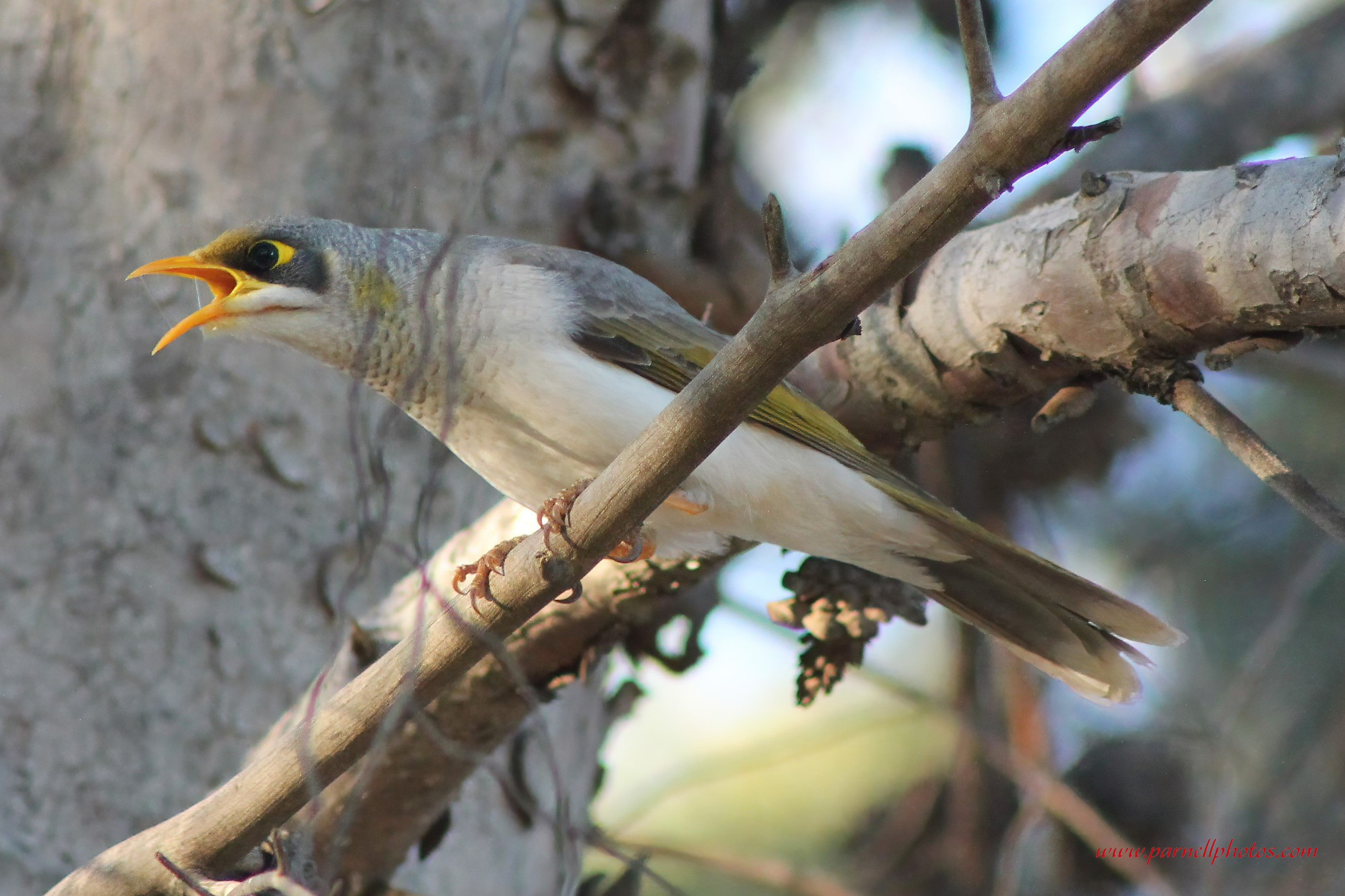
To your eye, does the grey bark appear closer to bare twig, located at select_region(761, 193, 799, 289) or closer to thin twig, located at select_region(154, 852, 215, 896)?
thin twig, located at select_region(154, 852, 215, 896)

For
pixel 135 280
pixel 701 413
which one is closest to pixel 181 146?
pixel 135 280

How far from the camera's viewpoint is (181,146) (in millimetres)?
3816

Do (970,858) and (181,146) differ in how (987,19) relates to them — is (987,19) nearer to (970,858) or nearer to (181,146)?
(181,146)

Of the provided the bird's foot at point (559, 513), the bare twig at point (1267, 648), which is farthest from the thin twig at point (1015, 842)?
the bird's foot at point (559, 513)

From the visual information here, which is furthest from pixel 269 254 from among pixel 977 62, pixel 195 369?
pixel 977 62

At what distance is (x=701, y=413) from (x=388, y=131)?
252cm

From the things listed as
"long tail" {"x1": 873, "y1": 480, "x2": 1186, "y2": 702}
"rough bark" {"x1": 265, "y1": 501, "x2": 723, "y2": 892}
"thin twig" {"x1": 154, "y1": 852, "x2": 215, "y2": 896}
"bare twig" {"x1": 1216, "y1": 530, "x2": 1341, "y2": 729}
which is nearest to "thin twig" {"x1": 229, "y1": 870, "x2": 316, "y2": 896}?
Result: "thin twig" {"x1": 154, "y1": 852, "x2": 215, "y2": 896}

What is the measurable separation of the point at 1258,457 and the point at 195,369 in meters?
2.88

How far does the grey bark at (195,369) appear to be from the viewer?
3.37 m

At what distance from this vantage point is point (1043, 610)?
123 inches

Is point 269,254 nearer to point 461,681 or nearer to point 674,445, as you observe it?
point 461,681

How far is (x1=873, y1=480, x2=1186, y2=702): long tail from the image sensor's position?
298 cm

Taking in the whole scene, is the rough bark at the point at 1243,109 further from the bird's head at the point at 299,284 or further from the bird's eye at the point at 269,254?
the bird's eye at the point at 269,254

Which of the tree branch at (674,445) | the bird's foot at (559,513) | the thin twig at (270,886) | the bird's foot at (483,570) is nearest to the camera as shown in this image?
the tree branch at (674,445)
